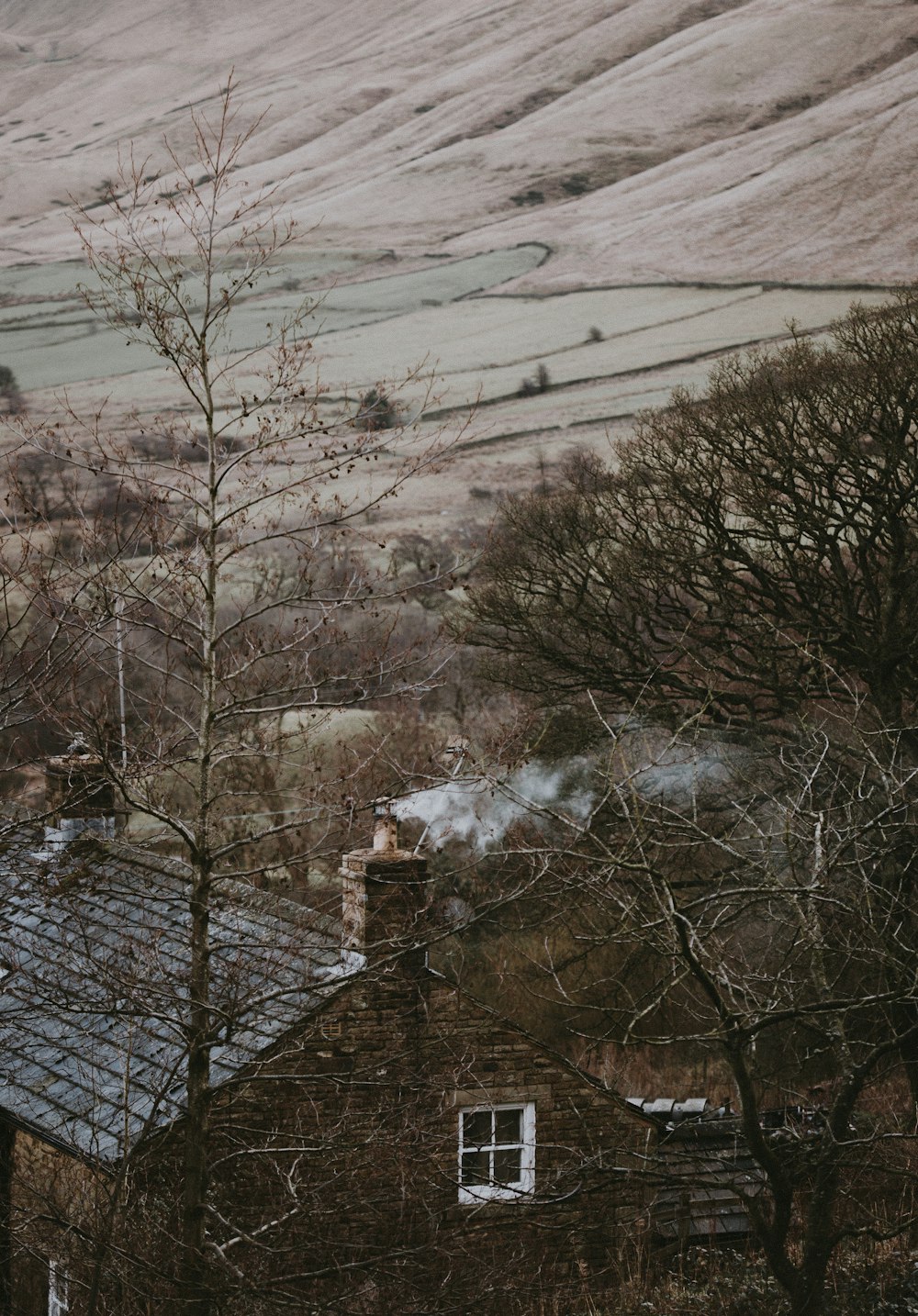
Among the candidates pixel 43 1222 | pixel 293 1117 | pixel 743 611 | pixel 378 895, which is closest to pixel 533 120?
pixel 743 611

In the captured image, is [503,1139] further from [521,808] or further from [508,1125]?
[521,808]

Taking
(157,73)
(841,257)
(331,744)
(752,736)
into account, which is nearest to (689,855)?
(752,736)

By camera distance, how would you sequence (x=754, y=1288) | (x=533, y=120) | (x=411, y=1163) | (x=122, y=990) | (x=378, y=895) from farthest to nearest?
1. (x=533, y=120)
2. (x=754, y=1288)
3. (x=378, y=895)
4. (x=411, y=1163)
5. (x=122, y=990)

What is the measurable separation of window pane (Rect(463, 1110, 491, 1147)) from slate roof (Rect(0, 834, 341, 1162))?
240 cm

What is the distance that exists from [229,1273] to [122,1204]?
2.76 feet

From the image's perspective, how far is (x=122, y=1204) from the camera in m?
8.66

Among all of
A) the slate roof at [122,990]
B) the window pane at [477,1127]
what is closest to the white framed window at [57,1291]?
the slate roof at [122,990]

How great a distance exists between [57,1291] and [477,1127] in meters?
4.21

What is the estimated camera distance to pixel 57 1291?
11008 millimetres

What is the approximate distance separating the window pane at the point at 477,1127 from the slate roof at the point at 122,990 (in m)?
2.40

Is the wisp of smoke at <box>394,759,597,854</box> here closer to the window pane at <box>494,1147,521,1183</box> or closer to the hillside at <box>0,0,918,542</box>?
the window pane at <box>494,1147,521,1183</box>

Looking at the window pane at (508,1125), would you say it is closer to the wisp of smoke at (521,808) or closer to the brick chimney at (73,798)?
the brick chimney at (73,798)

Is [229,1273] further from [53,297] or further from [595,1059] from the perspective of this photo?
[53,297]

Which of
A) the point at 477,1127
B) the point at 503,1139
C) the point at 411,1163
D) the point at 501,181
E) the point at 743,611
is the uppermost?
the point at 501,181
